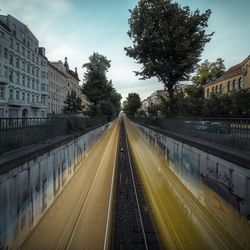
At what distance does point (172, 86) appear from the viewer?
88.4ft

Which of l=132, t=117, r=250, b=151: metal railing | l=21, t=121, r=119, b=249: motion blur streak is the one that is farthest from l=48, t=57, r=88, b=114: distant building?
l=132, t=117, r=250, b=151: metal railing

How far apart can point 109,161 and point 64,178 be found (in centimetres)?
777

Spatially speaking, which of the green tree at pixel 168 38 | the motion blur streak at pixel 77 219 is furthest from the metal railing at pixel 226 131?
the green tree at pixel 168 38

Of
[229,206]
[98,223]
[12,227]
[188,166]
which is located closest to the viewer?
[12,227]

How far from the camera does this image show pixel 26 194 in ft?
26.4

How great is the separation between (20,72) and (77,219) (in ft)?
147

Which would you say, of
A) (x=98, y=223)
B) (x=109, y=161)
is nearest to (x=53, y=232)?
(x=98, y=223)

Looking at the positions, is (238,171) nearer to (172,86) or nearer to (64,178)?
(64,178)

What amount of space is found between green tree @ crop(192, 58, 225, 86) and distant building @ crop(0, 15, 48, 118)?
3810cm

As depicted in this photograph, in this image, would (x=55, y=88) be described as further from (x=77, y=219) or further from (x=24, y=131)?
(x=77, y=219)

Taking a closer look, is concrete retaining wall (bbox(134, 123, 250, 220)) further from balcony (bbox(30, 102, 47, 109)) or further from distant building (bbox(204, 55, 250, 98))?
balcony (bbox(30, 102, 47, 109))

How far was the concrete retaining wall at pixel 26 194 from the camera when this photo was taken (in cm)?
663

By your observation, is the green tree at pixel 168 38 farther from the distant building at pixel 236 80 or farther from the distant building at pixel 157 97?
the distant building at pixel 236 80

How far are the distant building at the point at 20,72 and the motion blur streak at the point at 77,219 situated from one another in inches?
1275
